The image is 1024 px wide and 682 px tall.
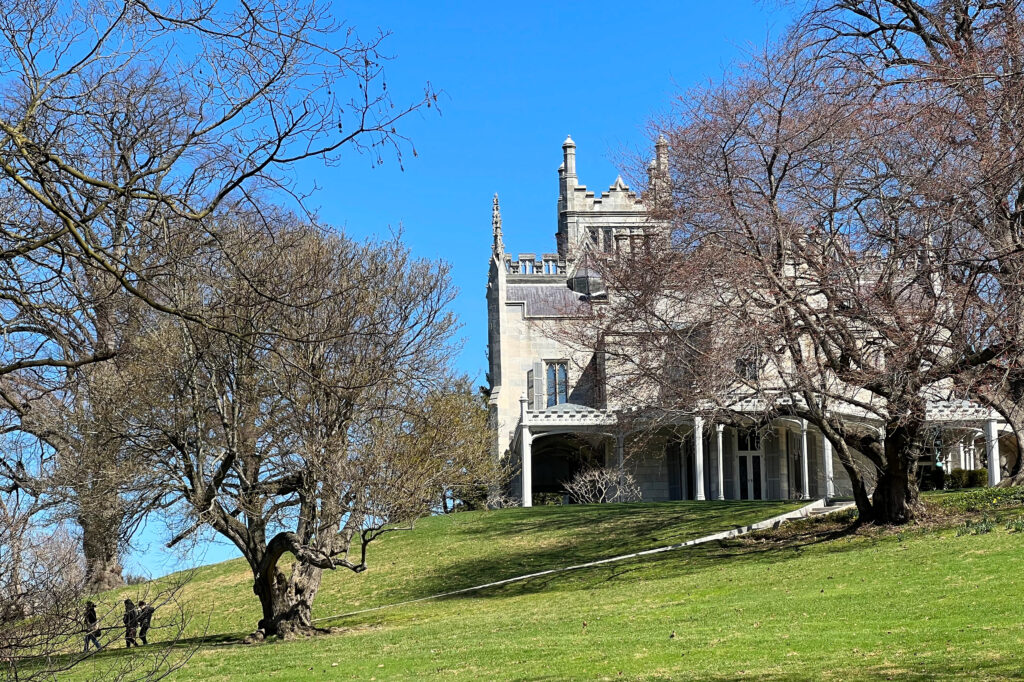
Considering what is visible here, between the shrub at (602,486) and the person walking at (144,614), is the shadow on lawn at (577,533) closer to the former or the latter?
the shrub at (602,486)

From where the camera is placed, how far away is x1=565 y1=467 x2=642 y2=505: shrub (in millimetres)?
40188

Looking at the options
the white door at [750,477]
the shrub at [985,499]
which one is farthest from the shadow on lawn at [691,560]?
the white door at [750,477]

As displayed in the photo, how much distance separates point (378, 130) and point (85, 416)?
42.1 ft

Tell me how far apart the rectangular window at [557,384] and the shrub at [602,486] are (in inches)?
189

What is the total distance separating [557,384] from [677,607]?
29.4 metres

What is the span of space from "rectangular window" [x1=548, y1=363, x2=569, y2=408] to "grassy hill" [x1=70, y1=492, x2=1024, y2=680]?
638 inches

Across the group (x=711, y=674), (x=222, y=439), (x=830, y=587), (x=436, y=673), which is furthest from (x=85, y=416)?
(x=830, y=587)

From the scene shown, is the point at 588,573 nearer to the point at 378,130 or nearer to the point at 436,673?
the point at 436,673

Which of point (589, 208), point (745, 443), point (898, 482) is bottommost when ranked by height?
point (898, 482)

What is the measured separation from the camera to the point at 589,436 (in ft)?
140

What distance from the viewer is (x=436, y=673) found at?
1466 cm

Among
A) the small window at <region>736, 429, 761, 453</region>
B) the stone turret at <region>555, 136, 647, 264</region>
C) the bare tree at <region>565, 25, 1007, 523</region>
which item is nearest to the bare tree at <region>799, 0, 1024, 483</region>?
the bare tree at <region>565, 25, 1007, 523</region>

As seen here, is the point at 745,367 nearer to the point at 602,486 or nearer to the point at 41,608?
the point at 41,608

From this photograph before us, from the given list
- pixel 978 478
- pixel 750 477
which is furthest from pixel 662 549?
pixel 750 477
